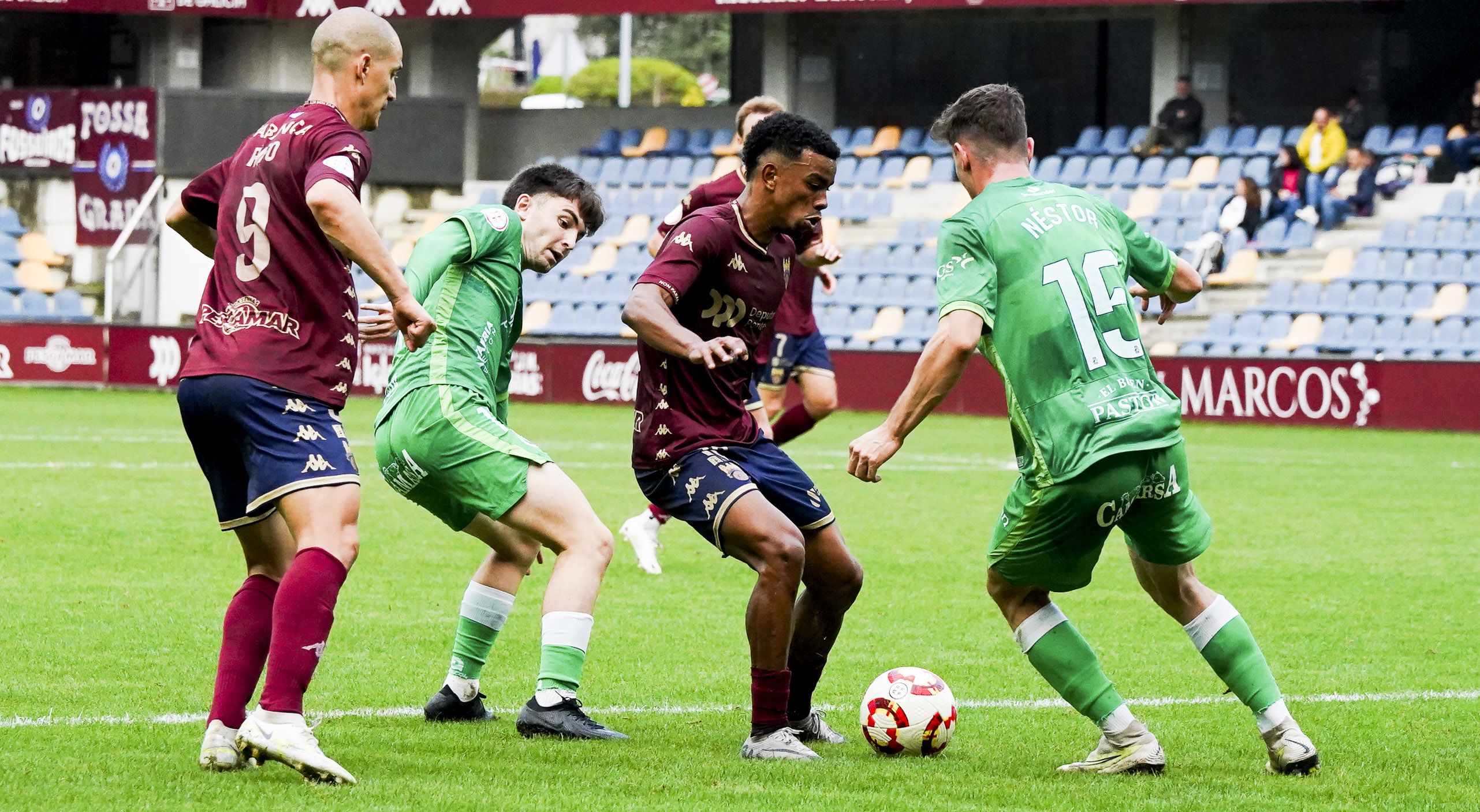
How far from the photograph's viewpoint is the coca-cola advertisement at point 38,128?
1228 inches

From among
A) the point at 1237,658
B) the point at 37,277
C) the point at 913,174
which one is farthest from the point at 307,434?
the point at 37,277

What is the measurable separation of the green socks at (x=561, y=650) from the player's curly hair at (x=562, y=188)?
129 centimetres

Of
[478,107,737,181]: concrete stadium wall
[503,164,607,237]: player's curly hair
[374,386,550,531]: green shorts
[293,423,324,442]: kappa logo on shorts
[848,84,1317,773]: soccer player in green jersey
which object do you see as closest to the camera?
[293,423,324,442]: kappa logo on shorts

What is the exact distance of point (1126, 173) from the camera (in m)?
27.7

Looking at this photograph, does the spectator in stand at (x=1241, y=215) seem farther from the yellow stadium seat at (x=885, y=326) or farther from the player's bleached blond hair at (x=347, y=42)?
the player's bleached blond hair at (x=347, y=42)

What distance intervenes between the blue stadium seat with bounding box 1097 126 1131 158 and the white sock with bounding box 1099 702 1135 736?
23.9 meters

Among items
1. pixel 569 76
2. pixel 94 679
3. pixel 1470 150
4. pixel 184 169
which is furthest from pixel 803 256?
pixel 569 76

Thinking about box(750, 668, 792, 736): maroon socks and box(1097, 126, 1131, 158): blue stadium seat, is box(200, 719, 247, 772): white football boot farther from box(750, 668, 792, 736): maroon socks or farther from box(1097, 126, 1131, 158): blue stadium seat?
box(1097, 126, 1131, 158): blue stadium seat

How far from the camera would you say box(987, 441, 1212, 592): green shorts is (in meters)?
5.29

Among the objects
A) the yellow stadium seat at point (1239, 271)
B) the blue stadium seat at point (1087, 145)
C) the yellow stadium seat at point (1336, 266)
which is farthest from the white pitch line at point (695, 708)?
the blue stadium seat at point (1087, 145)

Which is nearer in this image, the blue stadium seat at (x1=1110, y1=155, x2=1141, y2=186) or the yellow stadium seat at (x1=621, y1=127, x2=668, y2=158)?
the blue stadium seat at (x1=1110, y1=155, x2=1141, y2=186)

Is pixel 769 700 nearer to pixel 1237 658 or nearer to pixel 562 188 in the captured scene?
pixel 1237 658

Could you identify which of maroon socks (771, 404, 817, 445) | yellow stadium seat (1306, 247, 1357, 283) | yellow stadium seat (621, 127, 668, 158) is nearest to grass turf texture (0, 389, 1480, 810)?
maroon socks (771, 404, 817, 445)

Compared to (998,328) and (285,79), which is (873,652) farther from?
(285,79)
